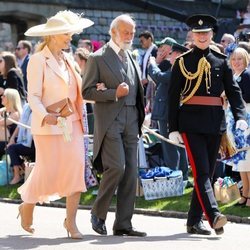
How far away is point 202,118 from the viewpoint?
32.5 ft

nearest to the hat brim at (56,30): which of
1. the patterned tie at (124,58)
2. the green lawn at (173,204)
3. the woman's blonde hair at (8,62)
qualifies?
the patterned tie at (124,58)

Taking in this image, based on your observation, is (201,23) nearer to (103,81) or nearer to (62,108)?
(103,81)

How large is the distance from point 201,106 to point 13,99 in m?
5.78

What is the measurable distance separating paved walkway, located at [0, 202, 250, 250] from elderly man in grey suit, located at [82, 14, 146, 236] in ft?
1.08

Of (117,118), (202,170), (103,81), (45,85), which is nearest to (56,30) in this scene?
(45,85)

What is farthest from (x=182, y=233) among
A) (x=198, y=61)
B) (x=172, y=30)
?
(x=172, y=30)

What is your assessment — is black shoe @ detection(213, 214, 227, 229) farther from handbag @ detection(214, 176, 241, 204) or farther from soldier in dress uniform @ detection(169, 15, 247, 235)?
handbag @ detection(214, 176, 241, 204)

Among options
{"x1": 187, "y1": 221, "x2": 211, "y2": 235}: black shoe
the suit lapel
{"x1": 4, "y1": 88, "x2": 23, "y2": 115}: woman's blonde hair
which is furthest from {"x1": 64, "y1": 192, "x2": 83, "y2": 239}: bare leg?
{"x1": 4, "y1": 88, "x2": 23, "y2": 115}: woman's blonde hair

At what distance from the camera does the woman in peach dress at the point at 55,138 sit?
387 inches

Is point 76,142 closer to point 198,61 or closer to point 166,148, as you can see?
point 198,61

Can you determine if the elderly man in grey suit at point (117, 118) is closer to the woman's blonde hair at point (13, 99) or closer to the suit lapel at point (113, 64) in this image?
the suit lapel at point (113, 64)

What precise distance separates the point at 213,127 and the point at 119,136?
88 cm

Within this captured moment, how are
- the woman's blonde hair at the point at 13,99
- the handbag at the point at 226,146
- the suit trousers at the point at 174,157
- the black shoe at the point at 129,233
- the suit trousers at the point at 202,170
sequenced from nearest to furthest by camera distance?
the suit trousers at the point at 202,170
the black shoe at the point at 129,233
the handbag at the point at 226,146
the suit trousers at the point at 174,157
the woman's blonde hair at the point at 13,99

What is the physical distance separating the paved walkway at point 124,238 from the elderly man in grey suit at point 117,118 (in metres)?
0.33
